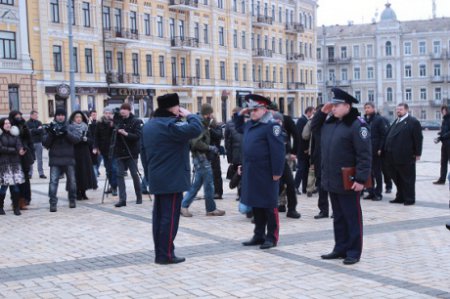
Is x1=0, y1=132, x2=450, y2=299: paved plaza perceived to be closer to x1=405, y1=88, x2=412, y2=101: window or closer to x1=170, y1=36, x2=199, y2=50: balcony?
x1=170, y1=36, x2=199, y2=50: balcony

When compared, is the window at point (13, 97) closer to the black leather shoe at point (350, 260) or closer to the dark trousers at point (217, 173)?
the dark trousers at point (217, 173)

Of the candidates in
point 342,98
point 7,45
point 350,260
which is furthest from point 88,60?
point 350,260

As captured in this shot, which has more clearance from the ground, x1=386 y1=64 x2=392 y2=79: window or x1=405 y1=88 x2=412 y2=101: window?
x1=386 y1=64 x2=392 y2=79: window

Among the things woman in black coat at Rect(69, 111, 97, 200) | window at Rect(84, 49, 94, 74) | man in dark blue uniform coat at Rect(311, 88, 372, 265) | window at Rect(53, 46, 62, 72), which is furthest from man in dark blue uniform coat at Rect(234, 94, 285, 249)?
window at Rect(84, 49, 94, 74)

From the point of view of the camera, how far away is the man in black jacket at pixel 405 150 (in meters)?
12.1

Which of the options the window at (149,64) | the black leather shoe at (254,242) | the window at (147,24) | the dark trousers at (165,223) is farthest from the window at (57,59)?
the dark trousers at (165,223)

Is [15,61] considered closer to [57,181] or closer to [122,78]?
[122,78]

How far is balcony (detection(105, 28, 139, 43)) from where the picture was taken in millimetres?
42062

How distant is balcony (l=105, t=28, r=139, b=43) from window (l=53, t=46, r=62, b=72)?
154 inches

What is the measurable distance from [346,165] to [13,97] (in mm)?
32056

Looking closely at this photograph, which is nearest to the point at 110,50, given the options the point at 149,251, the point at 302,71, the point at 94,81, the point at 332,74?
the point at 94,81

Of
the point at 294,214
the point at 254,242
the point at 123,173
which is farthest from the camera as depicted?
the point at 123,173

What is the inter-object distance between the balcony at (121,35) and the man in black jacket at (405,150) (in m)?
32.1

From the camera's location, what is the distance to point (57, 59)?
39094 mm
